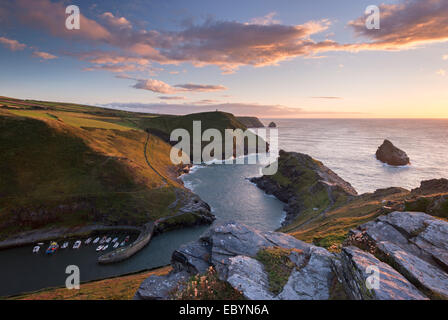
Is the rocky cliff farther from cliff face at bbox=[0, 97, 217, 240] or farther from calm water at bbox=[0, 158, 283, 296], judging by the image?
cliff face at bbox=[0, 97, 217, 240]

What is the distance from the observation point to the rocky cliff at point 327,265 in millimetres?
11547

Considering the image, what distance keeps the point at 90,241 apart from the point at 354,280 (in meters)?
82.5

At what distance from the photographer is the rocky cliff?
1155 centimetres

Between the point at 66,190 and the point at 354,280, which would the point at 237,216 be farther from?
the point at 354,280

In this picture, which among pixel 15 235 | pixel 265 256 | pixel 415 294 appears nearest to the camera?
pixel 415 294

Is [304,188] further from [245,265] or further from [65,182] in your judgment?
[65,182]

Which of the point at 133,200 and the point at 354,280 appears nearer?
the point at 354,280

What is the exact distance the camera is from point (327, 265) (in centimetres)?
1450

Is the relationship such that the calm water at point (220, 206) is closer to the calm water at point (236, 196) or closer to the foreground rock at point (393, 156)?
the calm water at point (236, 196)

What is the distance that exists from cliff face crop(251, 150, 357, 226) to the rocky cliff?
186ft

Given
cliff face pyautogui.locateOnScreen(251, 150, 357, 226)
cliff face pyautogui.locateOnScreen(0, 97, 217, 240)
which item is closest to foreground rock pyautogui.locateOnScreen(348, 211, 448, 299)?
cliff face pyautogui.locateOnScreen(251, 150, 357, 226)

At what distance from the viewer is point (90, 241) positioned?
231ft
